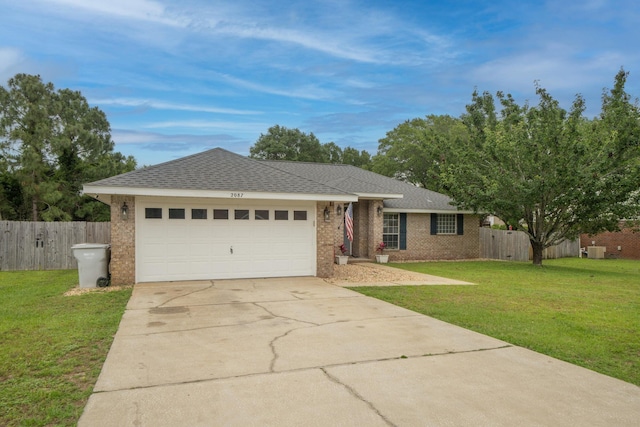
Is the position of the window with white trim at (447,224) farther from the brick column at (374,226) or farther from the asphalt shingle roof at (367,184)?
the brick column at (374,226)

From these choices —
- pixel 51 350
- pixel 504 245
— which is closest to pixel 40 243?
pixel 51 350

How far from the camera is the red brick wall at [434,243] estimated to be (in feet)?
63.8

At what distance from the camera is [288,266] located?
12375mm

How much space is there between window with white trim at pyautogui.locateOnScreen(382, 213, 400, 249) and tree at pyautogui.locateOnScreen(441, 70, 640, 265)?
2704 millimetres

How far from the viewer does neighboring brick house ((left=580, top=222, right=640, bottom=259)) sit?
2451 cm

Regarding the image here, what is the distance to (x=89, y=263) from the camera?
10750 mm

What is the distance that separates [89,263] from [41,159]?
12.8m

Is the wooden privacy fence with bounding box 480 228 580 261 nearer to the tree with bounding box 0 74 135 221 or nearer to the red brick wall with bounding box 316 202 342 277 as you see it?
the red brick wall with bounding box 316 202 342 277

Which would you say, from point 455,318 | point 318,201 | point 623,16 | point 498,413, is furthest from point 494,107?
point 498,413

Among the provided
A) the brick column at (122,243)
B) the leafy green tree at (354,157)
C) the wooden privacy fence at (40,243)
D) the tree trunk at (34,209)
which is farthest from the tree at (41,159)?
the leafy green tree at (354,157)

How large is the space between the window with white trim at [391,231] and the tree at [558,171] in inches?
106

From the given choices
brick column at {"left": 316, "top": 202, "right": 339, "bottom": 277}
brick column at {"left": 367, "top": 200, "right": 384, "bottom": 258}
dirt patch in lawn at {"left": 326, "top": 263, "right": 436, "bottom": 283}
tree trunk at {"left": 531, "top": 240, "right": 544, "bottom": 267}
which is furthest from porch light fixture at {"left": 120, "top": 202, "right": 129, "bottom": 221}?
tree trunk at {"left": 531, "top": 240, "right": 544, "bottom": 267}

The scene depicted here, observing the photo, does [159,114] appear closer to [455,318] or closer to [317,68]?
[317,68]

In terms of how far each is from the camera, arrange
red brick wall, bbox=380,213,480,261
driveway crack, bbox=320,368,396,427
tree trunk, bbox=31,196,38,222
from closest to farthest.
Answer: driveway crack, bbox=320,368,396,427 < red brick wall, bbox=380,213,480,261 < tree trunk, bbox=31,196,38,222
